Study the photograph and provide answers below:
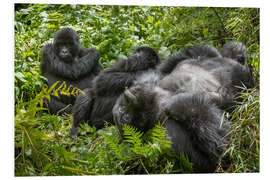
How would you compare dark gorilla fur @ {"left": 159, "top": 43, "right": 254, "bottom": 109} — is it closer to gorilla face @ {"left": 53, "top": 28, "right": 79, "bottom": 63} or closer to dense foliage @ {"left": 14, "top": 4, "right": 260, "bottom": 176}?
dense foliage @ {"left": 14, "top": 4, "right": 260, "bottom": 176}

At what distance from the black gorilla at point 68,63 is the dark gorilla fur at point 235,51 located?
116 centimetres

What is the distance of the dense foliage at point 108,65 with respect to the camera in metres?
2.12

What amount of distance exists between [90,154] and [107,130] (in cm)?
38

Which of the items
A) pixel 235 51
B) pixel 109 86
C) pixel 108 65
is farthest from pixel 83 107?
pixel 235 51

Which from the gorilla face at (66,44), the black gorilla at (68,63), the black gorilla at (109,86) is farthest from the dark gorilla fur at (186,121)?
the gorilla face at (66,44)

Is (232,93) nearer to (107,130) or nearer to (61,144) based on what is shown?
(107,130)

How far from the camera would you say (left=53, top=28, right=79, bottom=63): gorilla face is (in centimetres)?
302

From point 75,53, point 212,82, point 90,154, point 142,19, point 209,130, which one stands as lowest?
point 90,154

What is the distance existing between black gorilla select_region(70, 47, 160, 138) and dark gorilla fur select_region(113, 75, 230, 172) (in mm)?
503

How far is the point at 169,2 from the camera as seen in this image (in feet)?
8.68

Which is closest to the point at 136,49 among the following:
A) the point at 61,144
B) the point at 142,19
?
the point at 142,19

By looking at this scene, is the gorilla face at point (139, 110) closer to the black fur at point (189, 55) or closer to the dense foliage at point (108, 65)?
the dense foliage at point (108, 65)

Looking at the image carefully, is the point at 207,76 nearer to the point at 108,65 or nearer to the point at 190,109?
the point at 190,109

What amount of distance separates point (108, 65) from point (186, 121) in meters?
1.21
